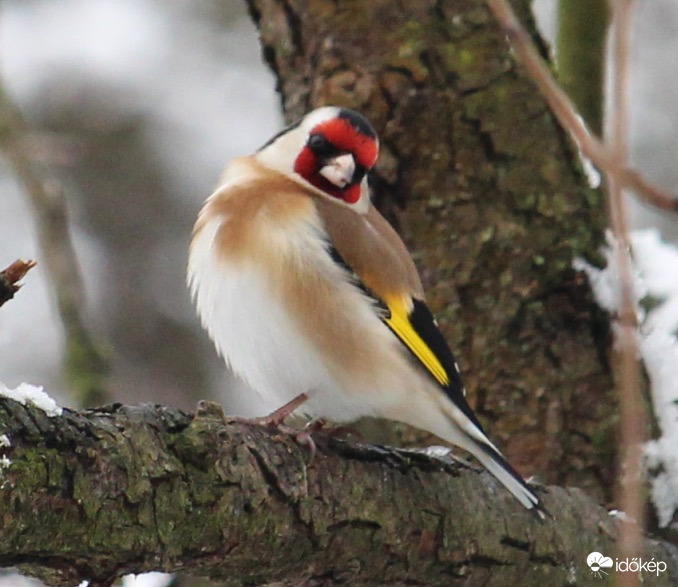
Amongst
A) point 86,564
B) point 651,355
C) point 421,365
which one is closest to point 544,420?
point 651,355

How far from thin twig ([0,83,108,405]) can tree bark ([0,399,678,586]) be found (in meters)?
1.04

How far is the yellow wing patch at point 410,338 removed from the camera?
2982 mm

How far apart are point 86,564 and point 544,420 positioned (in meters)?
1.81

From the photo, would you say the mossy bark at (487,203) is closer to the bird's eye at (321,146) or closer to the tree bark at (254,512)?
the bird's eye at (321,146)

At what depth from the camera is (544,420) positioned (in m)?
3.44

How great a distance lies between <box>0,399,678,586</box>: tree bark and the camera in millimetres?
1893

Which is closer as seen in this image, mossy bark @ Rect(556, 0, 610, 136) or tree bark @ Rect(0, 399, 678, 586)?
tree bark @ Rect(0, 399, 678, 586)

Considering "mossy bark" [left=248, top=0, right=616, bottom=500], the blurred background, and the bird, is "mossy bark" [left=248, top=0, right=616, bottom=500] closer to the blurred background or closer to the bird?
the bird

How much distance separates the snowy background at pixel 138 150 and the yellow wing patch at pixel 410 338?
3983mm

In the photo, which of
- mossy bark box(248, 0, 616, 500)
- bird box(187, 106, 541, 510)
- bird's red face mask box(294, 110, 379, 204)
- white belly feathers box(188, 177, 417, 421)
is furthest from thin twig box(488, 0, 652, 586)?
mossy bark box(248, 0, 616, 500)

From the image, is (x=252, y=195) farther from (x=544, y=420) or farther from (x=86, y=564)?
(x=86, y=564)

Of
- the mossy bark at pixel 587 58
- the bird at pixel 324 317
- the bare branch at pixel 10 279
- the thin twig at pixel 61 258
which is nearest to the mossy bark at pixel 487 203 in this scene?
the mossy bark at pixel 587 58

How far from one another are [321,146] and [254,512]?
148 centimetres

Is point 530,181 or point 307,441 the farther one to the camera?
point 530,181
